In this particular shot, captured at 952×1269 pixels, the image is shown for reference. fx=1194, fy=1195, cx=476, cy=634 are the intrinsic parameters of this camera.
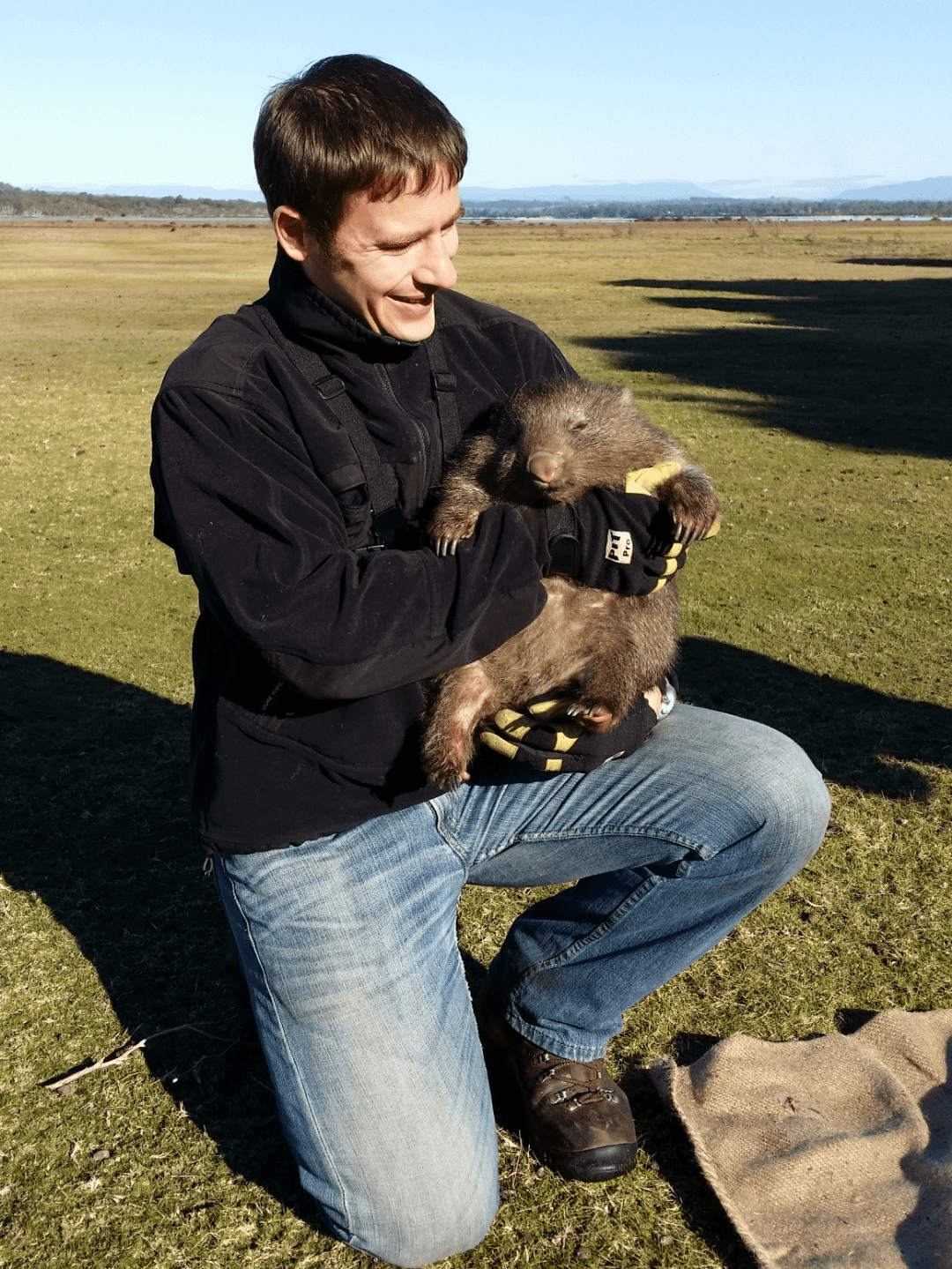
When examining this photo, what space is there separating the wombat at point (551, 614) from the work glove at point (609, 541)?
0.06 m

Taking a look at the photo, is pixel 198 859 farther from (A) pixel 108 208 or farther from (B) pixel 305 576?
(A) pixel 108 208

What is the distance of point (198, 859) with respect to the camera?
4805 millimetres

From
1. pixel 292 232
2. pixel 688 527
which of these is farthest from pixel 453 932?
pixel 292 232

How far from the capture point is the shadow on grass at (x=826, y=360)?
13.6 m

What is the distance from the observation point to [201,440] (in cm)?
279

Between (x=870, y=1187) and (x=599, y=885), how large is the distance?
1054 mm

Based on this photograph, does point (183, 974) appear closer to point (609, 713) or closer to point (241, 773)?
point (241, 773)

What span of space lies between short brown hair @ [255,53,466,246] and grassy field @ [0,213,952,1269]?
101 inches

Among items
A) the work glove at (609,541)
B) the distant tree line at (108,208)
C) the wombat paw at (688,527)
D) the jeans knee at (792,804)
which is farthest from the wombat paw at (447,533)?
the distant tree line at (108,208)

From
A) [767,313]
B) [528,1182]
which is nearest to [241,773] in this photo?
[528,1182]

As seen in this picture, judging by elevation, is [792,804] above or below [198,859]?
above

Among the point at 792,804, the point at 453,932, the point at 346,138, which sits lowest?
the point at 453,932

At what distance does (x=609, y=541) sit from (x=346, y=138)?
1.28 m

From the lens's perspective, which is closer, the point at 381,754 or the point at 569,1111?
the point at 381,754
